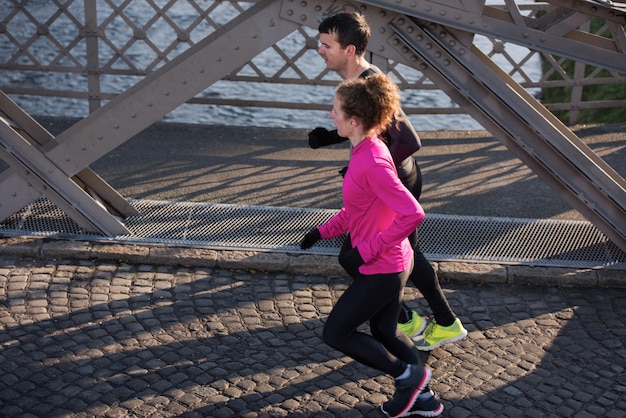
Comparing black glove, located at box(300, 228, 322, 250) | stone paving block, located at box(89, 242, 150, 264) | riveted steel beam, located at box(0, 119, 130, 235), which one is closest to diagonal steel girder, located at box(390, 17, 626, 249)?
black glove, located at box(300, 228, 322, 250)

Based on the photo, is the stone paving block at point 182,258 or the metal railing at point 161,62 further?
the metal railing at point 161,62

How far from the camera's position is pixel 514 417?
5535 millimetres

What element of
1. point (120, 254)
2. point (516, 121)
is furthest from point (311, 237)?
point (120, 254)

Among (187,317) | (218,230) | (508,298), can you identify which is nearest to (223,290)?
(187,317)

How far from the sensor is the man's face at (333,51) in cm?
558

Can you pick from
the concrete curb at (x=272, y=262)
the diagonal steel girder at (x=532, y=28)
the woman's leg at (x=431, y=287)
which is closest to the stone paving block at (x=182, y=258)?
the concrete curb at (x=272, y=262)

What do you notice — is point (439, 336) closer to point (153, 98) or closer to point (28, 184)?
point (153, 98)

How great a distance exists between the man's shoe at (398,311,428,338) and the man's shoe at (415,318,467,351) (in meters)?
0.10

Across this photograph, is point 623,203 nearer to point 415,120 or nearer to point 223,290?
point 223,290

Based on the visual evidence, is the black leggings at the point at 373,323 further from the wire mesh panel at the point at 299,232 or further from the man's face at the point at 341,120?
the wire mesh panel at the point at 299,232

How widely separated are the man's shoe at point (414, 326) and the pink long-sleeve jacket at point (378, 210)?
3.98 ft

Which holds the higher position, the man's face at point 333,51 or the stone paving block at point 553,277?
the man's face at point 333,51

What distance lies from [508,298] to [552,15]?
1958mm

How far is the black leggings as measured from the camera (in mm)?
5117
